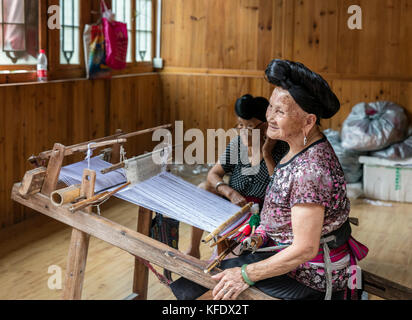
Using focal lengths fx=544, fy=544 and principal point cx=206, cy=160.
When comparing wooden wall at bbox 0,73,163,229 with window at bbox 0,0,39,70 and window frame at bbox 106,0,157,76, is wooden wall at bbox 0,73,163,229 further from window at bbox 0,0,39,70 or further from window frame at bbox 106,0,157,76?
window at bbox 0,0,39,70

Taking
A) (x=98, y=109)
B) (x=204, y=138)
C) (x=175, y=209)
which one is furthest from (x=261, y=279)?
(x=204, y=138)

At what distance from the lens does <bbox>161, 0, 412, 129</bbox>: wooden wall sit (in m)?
5.19

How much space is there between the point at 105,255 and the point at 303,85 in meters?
2.09

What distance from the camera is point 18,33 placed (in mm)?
3822

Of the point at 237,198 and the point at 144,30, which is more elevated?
the point at 144,30

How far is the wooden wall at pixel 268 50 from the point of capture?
5188mm

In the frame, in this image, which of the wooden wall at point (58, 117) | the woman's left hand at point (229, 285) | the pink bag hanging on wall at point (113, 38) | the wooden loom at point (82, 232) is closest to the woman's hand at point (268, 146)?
the wooden loom at point (82, 232)

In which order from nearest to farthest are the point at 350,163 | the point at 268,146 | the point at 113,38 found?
the point at 268,146, the point at 113,38, the point at 350,163

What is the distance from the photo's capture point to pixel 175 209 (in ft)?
6.81

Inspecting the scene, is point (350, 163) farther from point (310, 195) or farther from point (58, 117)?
point (310, 195)

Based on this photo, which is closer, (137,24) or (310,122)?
(310,122)

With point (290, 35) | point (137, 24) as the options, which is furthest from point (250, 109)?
point (137, 24)

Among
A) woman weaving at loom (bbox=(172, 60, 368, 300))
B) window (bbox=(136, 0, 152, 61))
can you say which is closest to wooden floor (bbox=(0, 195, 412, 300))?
woman weaving at loom (bbox=(172, 60, 368, 300))

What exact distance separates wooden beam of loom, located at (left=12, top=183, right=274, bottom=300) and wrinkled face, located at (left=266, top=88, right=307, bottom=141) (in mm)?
486
